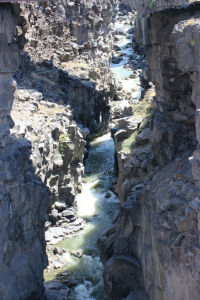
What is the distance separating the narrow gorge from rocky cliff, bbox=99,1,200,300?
0.04m

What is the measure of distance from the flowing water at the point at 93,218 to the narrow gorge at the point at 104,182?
0.22ft

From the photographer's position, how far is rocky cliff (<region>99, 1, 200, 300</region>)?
33.0ft

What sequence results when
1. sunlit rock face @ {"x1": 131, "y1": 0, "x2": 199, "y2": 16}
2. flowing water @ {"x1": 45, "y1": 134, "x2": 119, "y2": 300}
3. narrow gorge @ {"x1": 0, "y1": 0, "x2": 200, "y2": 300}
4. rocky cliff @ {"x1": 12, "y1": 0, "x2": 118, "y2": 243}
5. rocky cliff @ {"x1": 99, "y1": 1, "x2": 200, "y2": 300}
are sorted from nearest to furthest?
rocky cliff @ {"x1": 99, "y1": 1, "x2": 200, "y2": 300}
narrow gorge @ {"x1": 0, "y1": 0, "x2": 200, "y2": 300}
sunlit rock face @ {"x1": 131, "y1": 0, "x2": 199, "y2": 16}
flowing water @ {"x1": 45, "y1": 134, "x2": 119, "y2": 300}
rocky cliff @ {"x1": 12, "y1": 0, "x2": 118, "y2": 243}

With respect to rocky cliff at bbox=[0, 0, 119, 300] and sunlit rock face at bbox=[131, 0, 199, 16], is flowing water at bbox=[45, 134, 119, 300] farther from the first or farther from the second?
sunlit rock face at bbox=[131, 0, 199, 16]

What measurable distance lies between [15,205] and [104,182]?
46.5ft

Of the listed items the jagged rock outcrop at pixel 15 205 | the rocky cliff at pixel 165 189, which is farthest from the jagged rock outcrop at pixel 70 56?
the jagged rock outcrop at pixel 15 205

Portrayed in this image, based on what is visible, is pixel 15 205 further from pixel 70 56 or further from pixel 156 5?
pixel 70 56

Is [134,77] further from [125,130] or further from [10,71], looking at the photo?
[10,71]

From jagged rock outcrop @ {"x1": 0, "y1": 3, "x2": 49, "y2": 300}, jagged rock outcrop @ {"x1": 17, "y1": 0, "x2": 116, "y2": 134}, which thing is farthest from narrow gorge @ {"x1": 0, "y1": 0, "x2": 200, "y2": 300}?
jagged rock outcrop @ {"x1": 17, "y1": 0, "x2": 116, "y2": 134}

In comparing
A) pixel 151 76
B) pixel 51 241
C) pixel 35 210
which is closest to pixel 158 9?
pixel 151 76

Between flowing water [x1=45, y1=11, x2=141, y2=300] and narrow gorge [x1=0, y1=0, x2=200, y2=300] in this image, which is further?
flowing water [x1=45, y1=11, x2=141, y2=300]

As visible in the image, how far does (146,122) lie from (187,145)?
6342 mm

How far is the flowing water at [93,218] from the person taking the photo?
17156 mm

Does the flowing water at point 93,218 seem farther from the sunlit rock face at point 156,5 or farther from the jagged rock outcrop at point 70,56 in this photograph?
the sunlit rock face at point 156,5
